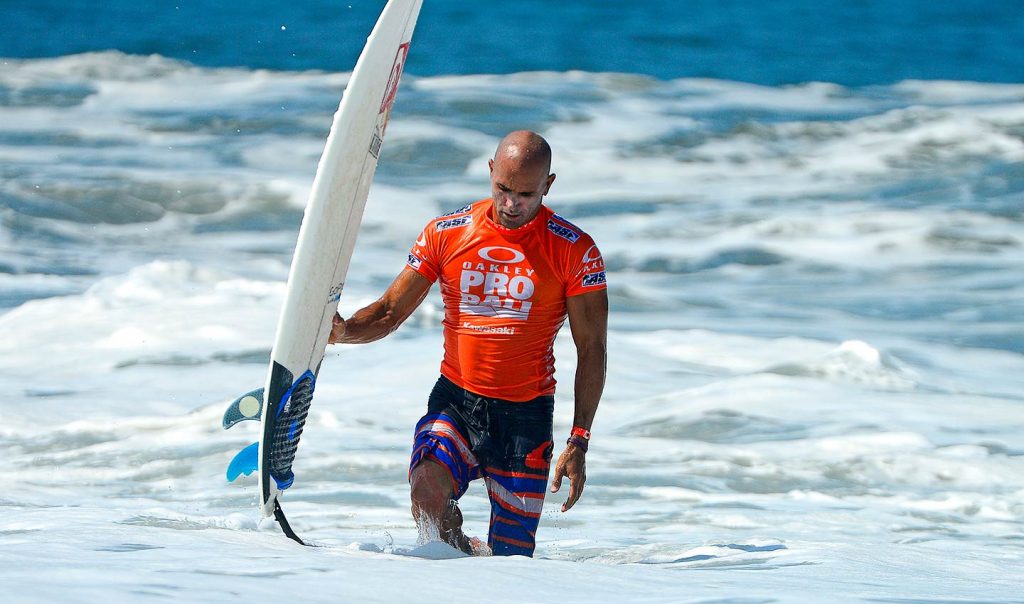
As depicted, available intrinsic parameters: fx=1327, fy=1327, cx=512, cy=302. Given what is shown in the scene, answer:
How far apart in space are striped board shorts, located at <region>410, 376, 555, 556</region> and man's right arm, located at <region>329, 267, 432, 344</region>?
13.1 inches

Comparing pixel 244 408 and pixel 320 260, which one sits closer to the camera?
pixel 244 408

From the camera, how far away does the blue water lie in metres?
20.1

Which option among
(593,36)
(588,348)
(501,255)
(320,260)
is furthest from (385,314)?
(593,36)

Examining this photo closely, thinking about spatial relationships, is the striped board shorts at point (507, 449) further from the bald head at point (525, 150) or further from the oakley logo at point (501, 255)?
the bald head at point (525, 150)

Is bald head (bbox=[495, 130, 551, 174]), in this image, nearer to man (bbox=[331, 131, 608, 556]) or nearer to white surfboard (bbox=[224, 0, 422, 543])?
man (bbox=[331, 131, 608, 556])

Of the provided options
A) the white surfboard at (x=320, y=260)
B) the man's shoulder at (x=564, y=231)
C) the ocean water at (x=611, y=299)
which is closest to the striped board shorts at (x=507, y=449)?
the ocean water at (x=611, y=299)

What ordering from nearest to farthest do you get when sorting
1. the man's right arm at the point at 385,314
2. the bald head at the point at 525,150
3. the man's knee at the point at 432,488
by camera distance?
the bald head at the point at 525,150, the man's knee at the point at 432,488, the man's right arm at the point at 385,314

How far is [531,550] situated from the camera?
4.56 meters

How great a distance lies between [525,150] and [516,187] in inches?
5.3

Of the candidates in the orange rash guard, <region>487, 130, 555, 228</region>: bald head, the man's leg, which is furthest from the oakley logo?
the man's leg

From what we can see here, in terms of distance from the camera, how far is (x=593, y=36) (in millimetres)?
21500

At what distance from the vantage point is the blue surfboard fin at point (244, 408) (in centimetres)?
417

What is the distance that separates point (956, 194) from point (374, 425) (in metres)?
9.21

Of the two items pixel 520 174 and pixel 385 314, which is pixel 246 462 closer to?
pixel 385 314
